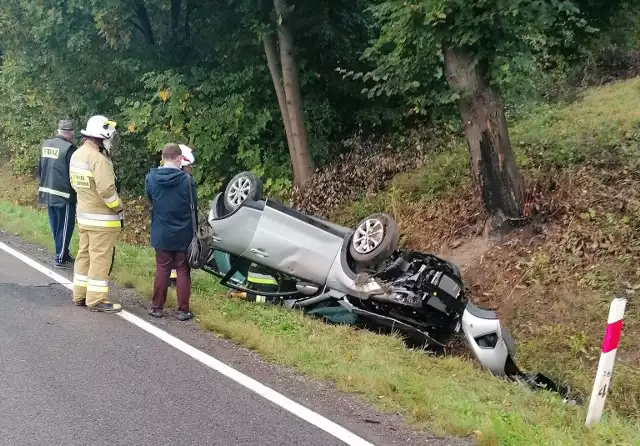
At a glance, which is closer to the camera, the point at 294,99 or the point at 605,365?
the point at 605,365

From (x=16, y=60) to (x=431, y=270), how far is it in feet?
52.6

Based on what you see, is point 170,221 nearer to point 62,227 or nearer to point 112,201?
point 112,201

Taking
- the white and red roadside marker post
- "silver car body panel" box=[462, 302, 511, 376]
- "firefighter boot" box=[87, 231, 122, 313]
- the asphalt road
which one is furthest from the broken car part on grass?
the asphalt road

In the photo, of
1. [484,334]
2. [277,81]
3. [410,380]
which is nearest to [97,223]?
[410,380]

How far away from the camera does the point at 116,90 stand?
598 inches

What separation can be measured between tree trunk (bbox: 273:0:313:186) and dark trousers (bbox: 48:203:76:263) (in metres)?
4.91

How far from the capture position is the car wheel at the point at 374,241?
22.3 ft

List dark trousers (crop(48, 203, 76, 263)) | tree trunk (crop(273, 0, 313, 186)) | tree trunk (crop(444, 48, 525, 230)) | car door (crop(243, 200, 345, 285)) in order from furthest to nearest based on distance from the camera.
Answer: tree trunk (crop(273, 0, 313, 186)) < dark trousers (crop(48, 203, 76, 263)) < tree trunk (crop(444, 48, 525, 230)) < car door (crop(243, 200, 345, 285))

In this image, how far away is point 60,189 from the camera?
8.14 meters

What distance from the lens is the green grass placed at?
13.7 feet

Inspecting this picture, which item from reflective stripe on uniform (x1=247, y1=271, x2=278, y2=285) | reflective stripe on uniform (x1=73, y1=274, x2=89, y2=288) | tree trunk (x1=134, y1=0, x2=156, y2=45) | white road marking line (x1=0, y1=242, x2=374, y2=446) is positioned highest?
tree trunk (x1=134, y1=0, x2=156, y2=45)

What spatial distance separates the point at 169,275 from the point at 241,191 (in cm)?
203

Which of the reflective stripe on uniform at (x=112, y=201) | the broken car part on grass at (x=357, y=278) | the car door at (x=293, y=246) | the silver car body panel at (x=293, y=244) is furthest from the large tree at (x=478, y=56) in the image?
the reflective stripe on uniform at (x=112, y=201)

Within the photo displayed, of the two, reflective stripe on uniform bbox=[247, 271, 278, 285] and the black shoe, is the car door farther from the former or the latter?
the black shoe
